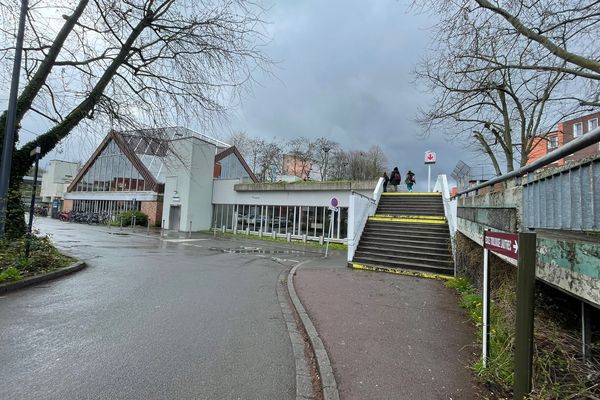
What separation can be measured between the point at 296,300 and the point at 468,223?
15.0ft

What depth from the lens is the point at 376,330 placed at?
4945mm

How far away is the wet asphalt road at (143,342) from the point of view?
315cm

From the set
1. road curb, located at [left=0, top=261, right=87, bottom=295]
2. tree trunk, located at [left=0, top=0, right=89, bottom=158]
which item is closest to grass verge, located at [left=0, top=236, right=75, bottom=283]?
road curb, located at [left=0, top=261, right=87, bottom=295]

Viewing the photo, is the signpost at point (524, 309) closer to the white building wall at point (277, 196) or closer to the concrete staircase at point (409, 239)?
the concrete staircase at point (409, 239)

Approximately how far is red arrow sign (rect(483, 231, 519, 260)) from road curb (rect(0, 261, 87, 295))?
Answer: 8.12 m

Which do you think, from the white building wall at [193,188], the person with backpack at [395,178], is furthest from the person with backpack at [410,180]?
the white building wall at [193,188]

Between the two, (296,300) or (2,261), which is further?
(2,261)

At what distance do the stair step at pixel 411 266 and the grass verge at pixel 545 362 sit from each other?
18.4 ft

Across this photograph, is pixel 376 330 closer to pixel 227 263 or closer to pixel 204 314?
pixel 204 314

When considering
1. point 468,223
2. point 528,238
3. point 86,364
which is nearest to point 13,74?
point 86,364

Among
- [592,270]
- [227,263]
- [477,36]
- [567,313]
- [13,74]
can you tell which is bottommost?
[227,263]

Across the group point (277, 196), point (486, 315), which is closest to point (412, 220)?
point (486, 315)

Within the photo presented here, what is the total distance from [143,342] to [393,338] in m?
3.34

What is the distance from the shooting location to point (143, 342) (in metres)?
4.17
